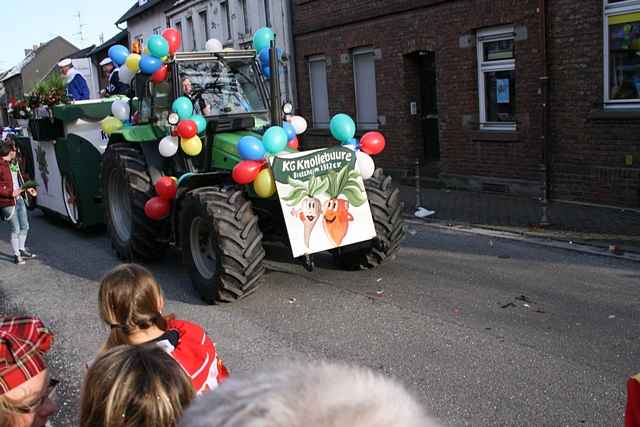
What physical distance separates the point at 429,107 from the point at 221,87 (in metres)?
7.92

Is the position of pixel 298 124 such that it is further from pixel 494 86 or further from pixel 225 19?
pixel 225 19

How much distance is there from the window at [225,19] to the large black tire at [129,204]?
52.0 ft

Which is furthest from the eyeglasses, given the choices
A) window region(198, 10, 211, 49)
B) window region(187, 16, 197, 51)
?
window region(187, 16, 197, 51)

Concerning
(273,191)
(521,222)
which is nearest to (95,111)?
(273,191)

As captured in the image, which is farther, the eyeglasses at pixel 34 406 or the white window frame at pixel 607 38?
the white window frame at pixel 607 38

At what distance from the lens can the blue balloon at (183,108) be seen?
7484 millimetres

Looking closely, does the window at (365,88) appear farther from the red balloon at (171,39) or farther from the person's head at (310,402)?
the person's head at (310,402)

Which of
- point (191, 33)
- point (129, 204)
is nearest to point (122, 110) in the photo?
point (129, 204)

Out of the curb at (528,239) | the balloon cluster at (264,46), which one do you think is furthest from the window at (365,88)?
the balloon cluster at (264,46)

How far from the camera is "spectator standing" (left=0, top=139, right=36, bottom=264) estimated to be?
942cm

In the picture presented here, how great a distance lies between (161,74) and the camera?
26.8 feet

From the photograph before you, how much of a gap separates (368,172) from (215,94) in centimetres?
229

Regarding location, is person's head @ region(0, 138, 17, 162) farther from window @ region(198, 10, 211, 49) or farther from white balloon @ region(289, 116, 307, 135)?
window @ region(198, 10, 211, 49)

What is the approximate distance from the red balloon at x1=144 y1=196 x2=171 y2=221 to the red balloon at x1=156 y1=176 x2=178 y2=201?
0.07 metres
